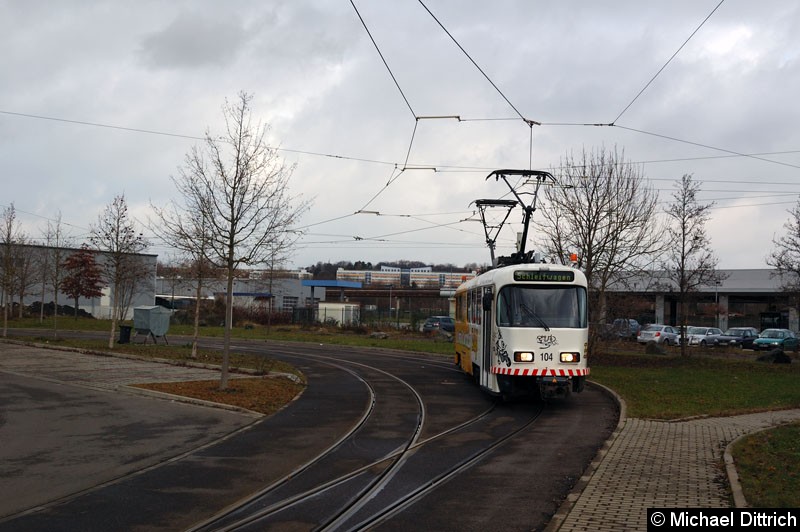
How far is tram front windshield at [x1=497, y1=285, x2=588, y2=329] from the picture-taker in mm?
15484

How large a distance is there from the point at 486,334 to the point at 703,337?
113ft

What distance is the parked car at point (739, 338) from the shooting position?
4500cm

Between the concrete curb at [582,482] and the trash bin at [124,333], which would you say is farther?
the trash bin at [124,333]

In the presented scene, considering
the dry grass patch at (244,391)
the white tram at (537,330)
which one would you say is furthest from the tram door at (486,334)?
Answer: the dry grass patch at (244,391)

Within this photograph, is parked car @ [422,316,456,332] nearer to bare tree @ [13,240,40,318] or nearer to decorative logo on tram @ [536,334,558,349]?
bare tree @ [13,240,40,318]

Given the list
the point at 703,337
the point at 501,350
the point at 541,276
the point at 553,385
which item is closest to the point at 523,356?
the point at 501,350

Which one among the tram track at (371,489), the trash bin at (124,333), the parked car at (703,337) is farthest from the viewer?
the parked car at (703,337)

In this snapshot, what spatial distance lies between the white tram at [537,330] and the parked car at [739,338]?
34208mm

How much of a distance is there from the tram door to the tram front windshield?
58 cm

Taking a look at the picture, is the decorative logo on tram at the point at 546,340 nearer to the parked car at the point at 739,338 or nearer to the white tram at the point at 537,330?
the white tram at the point at 537,330

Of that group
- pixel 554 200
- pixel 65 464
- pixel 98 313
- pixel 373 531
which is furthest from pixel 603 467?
pixel 98 313

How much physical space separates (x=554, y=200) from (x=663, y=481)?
1915 centimetres

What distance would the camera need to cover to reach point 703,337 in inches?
1806

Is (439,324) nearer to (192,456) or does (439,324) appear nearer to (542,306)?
(542,306)
